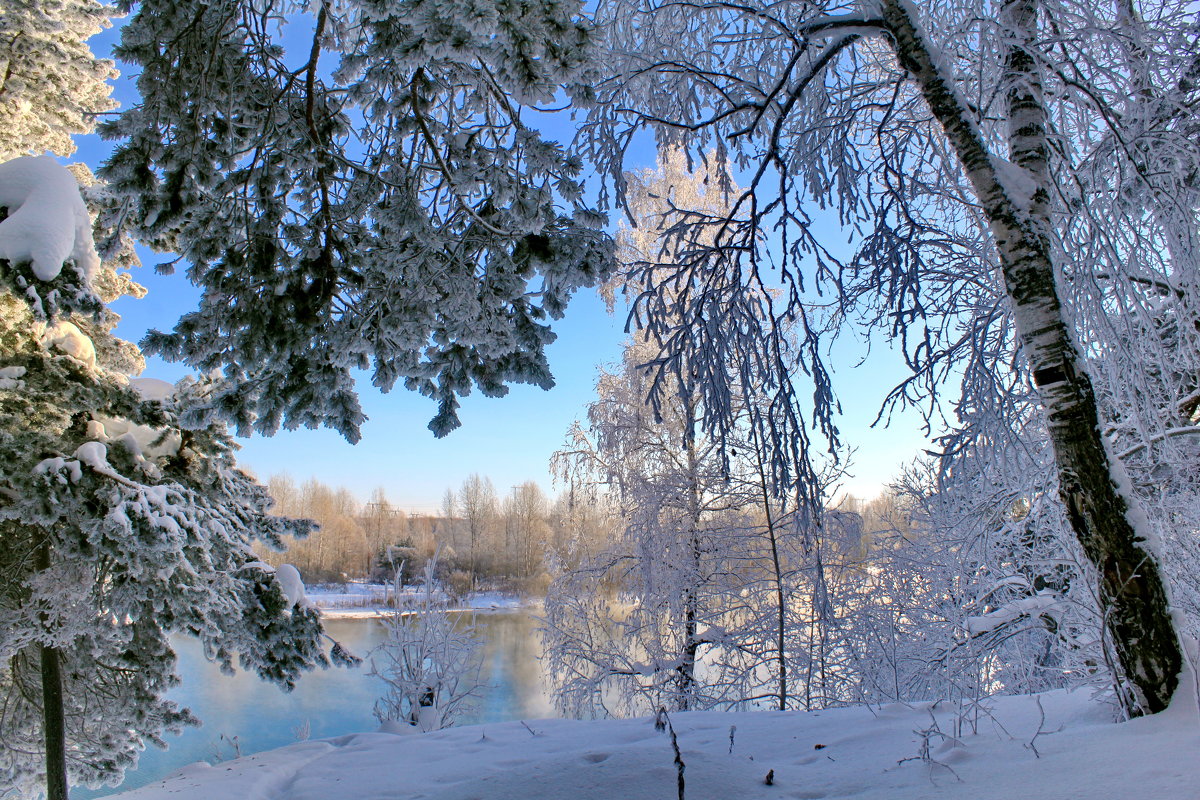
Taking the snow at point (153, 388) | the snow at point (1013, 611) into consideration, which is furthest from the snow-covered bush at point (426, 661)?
Answer: the snow at point (1013, 611)

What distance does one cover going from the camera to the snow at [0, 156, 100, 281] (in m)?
4.57

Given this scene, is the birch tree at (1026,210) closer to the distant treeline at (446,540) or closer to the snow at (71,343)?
the snow at (71,343)

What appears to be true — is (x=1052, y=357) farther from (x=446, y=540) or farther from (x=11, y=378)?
(x=446, y=540)

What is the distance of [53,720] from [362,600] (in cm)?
3083

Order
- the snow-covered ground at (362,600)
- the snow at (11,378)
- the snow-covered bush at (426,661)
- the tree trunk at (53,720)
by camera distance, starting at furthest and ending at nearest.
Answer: the snow-covered ground at (362,600) < the snow-covered bush at (426,661) < the tree trunk at (53,720) < the snow at (11,378)

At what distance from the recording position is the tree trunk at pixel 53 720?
5883mm

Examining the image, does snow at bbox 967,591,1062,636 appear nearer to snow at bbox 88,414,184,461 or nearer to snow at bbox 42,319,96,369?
snow at bbox 88,414,184,461

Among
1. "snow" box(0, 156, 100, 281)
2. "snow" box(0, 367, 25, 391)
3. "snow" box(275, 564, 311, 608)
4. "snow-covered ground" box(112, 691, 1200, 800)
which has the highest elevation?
"snow" box(0, 156, 100, 281)

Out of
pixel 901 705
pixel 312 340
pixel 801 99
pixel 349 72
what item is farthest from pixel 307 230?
pixel 901 705

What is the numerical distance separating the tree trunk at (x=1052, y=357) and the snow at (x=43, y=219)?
5.76m

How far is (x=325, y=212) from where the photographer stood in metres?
3.43

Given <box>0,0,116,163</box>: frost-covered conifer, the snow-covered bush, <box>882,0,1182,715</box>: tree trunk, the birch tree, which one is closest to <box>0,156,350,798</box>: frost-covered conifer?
the snow-covered bush

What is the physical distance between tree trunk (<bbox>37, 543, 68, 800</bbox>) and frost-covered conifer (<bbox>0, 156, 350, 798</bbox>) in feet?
0.05

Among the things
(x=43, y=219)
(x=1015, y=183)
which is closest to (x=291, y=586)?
(x=43, y=219)
